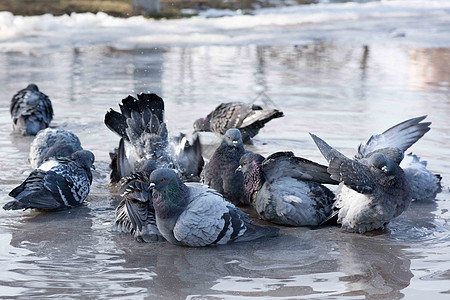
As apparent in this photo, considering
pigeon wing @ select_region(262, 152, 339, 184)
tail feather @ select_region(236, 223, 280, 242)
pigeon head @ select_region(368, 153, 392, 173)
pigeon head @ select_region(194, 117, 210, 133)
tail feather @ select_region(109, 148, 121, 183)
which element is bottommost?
tail feather @ select_region(236, 223, 280, 242)

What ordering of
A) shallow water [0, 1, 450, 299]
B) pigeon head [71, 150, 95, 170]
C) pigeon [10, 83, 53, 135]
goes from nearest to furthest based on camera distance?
shallow water [0, 1, 450, 299]
pigeon head [71, 150, 95, 170]
pigeon [10, 83, 53, 135]

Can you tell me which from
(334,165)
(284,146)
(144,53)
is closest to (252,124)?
(284,146)

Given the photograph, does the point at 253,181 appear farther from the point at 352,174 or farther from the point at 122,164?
the point at 122,164

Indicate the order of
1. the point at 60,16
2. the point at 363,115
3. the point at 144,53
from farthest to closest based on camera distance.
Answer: the point at 60,16, the point at 144,53, the point at 363,115

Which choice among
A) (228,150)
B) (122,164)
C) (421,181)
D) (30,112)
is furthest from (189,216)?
(30,112)

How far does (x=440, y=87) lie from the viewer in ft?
32.0

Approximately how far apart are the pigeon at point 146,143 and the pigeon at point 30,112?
153cm

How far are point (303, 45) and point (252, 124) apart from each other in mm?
7571

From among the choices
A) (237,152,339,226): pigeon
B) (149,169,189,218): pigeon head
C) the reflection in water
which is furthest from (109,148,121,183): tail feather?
(149,169,189,218): pigeon head

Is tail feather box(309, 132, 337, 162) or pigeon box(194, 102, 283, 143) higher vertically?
tail feather box(309, 132, 337, 162)

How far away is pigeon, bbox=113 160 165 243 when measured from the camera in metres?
4.41

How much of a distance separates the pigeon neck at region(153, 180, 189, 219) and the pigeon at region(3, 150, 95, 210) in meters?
1.03

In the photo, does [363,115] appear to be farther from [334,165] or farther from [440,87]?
[334,165]

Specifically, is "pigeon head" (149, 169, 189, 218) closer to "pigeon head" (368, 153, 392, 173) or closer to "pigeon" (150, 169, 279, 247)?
"pigeon" (150, 169, 279, 247)
